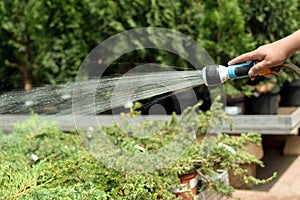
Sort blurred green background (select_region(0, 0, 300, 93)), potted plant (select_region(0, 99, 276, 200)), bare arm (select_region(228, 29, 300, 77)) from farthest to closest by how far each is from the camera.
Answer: blurred green background (select_region(0, 0, 300, 93)) → potted plant (select_region(0, 99, 276, 200)) → bare arm (select_region(228, 29, 300, 77))

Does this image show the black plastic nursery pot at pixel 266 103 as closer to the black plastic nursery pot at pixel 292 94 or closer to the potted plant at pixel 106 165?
the black plastic nursery pot at pixel 292 94

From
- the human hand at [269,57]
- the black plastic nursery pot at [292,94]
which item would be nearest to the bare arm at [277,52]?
the human hand at [269,57]

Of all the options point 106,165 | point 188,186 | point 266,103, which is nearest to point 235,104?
point 266,103

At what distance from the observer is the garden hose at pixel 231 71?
1790mm

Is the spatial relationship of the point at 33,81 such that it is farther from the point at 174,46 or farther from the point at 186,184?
the point at 186,184

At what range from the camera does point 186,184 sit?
228cm

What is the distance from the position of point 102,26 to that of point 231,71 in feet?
10.5

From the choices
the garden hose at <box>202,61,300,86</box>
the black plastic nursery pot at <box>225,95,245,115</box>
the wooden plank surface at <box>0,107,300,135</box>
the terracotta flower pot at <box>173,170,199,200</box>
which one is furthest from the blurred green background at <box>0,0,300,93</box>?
the garden hose at <box>202,61,300,86</box>

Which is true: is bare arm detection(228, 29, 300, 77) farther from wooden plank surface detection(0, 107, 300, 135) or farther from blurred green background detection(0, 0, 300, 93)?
blurred green background detection(0, 0, 300, 93)

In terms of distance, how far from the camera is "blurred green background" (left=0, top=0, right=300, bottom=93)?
4.28 metres

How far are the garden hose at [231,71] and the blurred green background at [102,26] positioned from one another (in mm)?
2422

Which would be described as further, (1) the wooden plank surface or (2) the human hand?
(1) the wooden plank surface

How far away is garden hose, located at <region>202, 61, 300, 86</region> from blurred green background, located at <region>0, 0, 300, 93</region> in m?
2.42

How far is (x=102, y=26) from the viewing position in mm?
4832
